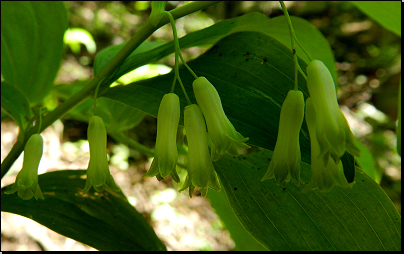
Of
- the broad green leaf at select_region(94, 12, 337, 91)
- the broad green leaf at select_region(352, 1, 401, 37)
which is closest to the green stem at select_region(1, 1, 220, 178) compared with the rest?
the broad green leaf at select_region(94, 12, 337, 91)

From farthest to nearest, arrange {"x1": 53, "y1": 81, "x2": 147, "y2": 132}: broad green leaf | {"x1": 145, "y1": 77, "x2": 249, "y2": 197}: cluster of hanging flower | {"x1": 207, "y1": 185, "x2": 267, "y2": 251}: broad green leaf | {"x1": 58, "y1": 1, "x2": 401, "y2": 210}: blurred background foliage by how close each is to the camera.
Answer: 1. {"x1": 58, "y1": 1, "x2": 401, "y2": 210}: blurred background foliage
2. {"x1": 53, "y1": 81, "x2": 147, "y2": 132}: broad green leaf
3. {"x1": 207, "y1": 185, "x2": 267, "y2": 251}: broad green leaf
4. {"x1": 145, "y1": 77, "x2": 249, "y2": 197}: cluster of hanging flower

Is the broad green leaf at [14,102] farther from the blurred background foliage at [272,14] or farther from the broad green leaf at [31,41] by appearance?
the blurred background foliage at [272,14]

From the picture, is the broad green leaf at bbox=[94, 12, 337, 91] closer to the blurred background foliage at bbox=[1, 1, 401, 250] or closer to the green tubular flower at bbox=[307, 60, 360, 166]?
the green tubular flower at bbox=[307, 60, 360, 166]

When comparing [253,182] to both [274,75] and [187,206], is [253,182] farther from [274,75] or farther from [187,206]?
[187,206]

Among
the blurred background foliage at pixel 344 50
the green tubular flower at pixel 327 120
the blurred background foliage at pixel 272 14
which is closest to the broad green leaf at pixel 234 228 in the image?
the green tubular flower at pixel 327 120

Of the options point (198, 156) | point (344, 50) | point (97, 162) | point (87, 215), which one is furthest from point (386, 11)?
point (344, 50)

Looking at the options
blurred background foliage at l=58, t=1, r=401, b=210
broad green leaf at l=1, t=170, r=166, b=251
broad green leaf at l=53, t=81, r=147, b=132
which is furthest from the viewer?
blurred background foliage at l=58, t=1, r=401, b=210
